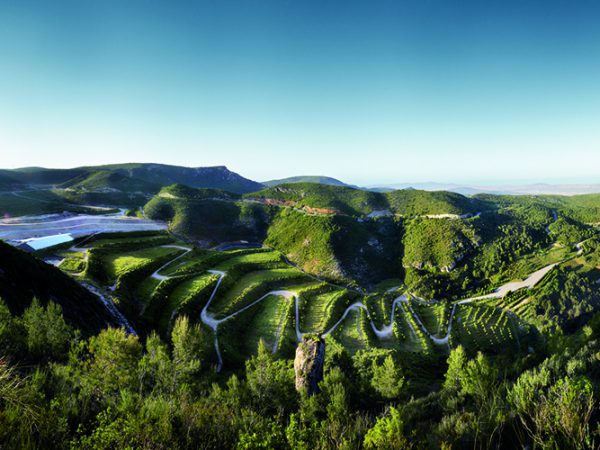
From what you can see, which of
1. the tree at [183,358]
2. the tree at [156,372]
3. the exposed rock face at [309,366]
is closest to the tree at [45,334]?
the tree at [156,372]

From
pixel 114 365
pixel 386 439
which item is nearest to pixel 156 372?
pixel 114 365

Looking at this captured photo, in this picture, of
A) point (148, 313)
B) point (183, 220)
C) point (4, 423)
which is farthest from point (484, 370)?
point (183, 220)

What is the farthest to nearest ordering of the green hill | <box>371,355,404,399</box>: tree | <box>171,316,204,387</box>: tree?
the green hill
<box>371,355,404,399</box>: tree
<box>171,316,204,387</box>: tree

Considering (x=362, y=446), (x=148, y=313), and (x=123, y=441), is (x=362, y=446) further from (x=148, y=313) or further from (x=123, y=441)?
(x=148, y=313)

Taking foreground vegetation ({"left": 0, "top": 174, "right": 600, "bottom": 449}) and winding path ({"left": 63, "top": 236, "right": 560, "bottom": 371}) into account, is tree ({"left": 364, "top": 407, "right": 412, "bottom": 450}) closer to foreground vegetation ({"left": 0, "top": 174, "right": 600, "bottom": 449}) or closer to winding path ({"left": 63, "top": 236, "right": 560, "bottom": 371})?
foreground vegetation ({"left": 0, "top": 174, "right": 600, "bottom": 449})

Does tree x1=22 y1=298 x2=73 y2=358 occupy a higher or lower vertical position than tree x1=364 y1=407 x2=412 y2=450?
lower

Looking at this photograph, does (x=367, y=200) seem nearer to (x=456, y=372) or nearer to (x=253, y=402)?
(x=456, y=372)

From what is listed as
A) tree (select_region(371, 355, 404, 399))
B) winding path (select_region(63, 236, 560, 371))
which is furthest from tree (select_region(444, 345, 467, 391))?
winding path (select_region(63, 236, 560, 371))
